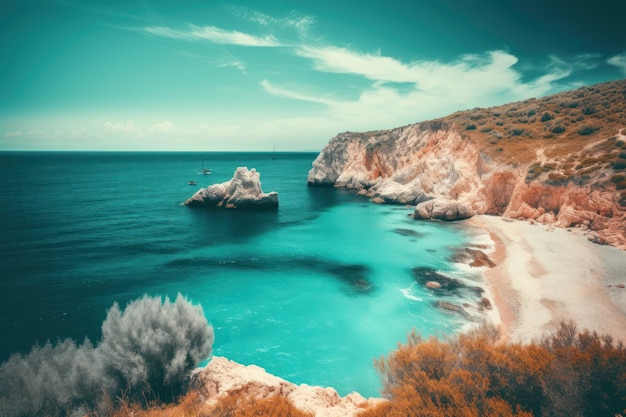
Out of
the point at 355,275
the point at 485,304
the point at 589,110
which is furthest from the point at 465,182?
the point at 485,304

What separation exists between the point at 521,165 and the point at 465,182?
8.75 meters

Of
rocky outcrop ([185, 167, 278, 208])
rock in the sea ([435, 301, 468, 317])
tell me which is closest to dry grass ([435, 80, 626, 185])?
rock in the sea ([435, 301, 468, 317])

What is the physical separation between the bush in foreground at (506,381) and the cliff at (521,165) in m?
28.4

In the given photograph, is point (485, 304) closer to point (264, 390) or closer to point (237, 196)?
point (264, 390)

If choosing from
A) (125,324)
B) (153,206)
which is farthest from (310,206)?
(125,324)

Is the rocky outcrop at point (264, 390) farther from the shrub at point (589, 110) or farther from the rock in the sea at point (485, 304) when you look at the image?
the shrub at point (589, 110)

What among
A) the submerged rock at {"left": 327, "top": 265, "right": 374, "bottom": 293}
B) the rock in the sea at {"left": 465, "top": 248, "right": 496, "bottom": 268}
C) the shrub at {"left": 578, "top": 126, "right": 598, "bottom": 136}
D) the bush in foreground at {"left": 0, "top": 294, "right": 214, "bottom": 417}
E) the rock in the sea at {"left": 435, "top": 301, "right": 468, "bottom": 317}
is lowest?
the submerged rock at {"left": 327, "top": 265, "right": 374, "bottom": 293}

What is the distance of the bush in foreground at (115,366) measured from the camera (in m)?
8.77

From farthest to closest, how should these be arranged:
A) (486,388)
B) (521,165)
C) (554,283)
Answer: (521,165) < (554,283) < (486,388)

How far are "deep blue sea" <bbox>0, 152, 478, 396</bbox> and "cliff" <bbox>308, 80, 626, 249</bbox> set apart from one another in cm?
1004

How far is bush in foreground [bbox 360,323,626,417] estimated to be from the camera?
324 inches

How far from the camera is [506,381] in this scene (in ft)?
29.7

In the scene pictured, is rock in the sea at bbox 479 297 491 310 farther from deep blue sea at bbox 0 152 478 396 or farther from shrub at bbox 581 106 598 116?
shrub at bbox 581 106 598 116

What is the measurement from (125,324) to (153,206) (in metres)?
51.6
